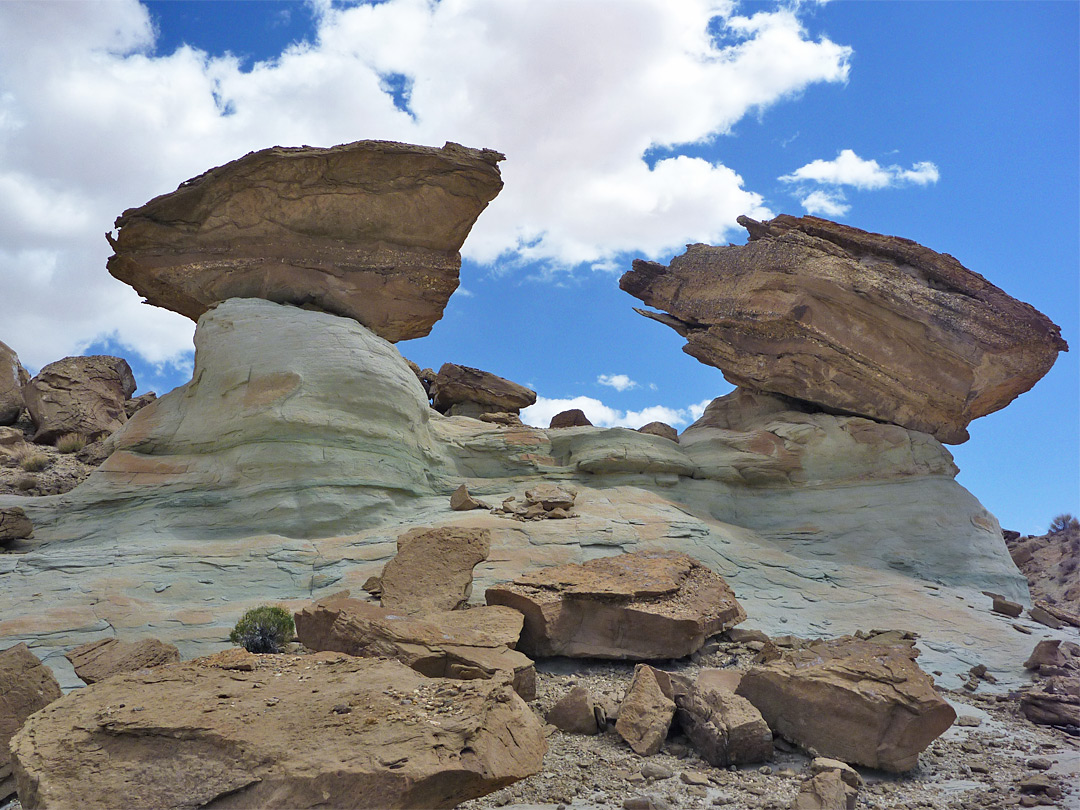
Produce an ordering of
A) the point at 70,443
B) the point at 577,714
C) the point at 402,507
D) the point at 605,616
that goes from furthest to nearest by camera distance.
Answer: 1. the point at 70,443
2. the point at 402,507
3. the point at 605,616
4. the point at 577,714

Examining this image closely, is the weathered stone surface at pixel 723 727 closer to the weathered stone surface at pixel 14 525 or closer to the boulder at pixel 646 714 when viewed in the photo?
the boulder at pixel 646 714

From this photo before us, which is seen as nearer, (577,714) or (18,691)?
(18,691)

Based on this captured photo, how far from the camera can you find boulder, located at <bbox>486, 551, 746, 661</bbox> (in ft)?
22.5

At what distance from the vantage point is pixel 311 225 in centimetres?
1333

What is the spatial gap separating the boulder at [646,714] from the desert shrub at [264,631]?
3.02 m

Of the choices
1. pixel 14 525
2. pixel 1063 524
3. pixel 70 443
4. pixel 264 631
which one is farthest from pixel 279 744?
pixel 1063 524

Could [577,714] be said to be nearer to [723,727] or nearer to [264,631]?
[723,727]

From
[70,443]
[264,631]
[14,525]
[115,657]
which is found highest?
[70,443]

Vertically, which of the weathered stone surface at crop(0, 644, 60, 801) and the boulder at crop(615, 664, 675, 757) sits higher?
the boulder at crop(615, 664, 675, 757)

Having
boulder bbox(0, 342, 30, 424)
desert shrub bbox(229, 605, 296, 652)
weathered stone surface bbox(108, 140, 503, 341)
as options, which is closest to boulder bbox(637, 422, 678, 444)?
weathered stone surface bbox(108, 140, 503, 341)

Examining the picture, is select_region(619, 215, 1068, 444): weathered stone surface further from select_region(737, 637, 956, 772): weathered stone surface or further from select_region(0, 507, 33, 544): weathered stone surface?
select_region(0, 507, 33, 544): weathered stone surface

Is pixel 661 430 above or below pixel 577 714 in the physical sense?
above

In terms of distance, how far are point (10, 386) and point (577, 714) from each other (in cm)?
1726

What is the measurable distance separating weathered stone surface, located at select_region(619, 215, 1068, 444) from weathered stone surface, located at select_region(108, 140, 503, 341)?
547 cm
